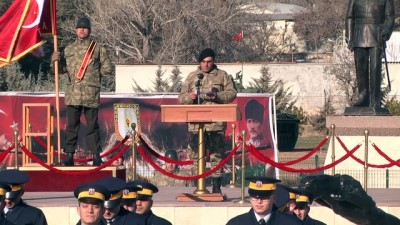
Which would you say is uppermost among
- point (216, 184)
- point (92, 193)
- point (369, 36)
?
point (369, 36)

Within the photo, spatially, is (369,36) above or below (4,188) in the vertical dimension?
above

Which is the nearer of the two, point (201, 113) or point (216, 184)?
point (201, 113)

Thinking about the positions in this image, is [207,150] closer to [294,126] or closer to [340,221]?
[340,221]

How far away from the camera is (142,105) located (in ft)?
103

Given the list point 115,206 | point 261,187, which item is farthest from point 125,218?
point 261,187

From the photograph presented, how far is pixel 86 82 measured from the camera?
64.5ft

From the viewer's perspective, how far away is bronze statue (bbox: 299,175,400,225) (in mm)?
13711

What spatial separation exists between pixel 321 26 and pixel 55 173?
232 feet

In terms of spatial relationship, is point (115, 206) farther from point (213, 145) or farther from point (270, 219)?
point (213, 145)

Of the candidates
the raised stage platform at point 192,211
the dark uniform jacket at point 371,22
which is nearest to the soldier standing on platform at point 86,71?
the raised stage platform at point 192,211

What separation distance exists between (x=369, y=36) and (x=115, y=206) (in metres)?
12.1

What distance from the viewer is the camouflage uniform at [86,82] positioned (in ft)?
64.5

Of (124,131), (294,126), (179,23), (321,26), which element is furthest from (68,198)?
(321,26)

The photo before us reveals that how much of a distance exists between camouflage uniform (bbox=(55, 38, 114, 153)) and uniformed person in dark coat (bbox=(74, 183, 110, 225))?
29.0 ft
